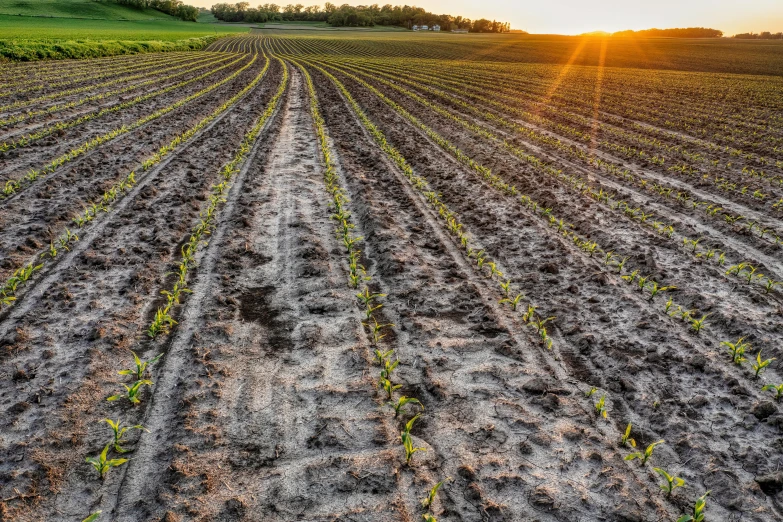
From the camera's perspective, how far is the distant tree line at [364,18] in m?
134

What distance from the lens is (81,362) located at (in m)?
4.15

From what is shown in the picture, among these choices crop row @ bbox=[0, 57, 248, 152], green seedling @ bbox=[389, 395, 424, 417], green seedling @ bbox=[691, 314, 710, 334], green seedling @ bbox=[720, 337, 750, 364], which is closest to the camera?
green seedling @ bbox=[389, 395, 424, 417]

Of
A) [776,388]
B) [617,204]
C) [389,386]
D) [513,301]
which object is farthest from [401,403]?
[617,204]

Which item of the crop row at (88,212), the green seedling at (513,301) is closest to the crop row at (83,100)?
the crop row at (88,212)

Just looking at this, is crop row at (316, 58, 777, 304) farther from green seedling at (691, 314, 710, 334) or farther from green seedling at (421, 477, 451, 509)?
green seedling at (421, 477, 451, 509)

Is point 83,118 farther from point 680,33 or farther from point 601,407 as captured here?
point 680,33

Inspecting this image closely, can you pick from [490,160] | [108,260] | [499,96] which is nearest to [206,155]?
[108,260]

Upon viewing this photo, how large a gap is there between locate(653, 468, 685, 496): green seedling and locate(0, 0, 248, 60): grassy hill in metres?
35.9

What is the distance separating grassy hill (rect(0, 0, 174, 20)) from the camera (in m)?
70.1

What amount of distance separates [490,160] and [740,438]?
8.78m

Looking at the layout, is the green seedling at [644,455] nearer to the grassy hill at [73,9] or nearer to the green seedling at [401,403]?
the green seedling at [401,403]

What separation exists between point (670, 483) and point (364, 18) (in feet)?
490

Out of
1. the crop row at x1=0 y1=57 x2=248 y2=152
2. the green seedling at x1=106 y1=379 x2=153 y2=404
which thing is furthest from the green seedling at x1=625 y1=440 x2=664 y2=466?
the crop row at x1=0 y1=57 x2=248 y2=152

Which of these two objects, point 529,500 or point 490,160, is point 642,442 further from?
point 490,160
